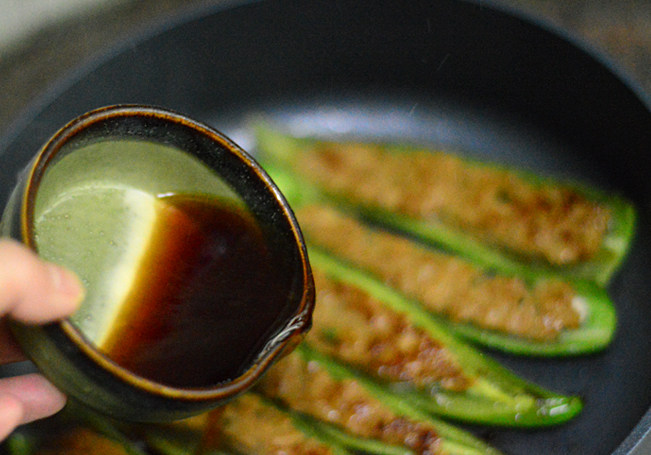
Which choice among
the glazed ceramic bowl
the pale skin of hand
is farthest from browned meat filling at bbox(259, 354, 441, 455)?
the pale skin of hand

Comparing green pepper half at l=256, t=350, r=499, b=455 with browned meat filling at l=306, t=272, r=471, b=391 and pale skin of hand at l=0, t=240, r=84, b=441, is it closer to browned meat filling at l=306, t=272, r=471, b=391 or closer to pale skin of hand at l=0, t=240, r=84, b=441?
browned meat filling at l=306, t=272, r=471, b=391

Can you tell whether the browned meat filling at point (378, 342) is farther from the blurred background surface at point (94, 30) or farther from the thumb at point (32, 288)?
the blurred background surface at point (94, 30)

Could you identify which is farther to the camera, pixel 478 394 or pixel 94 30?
pixel 94 30

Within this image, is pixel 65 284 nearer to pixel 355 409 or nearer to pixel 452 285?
pixel 355 409

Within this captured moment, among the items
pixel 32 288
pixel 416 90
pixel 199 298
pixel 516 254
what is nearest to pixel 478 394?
pixel 516 254

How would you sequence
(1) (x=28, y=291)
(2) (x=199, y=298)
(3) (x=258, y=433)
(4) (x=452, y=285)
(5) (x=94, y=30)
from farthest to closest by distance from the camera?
(5) (x=94, y=30) < (4) (x=452, y=285) < (3) (x=258, y=433) < (2) (x=199, y=298) < (1) (x=28, y=291)

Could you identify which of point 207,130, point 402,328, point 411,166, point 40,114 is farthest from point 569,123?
point 40,114
